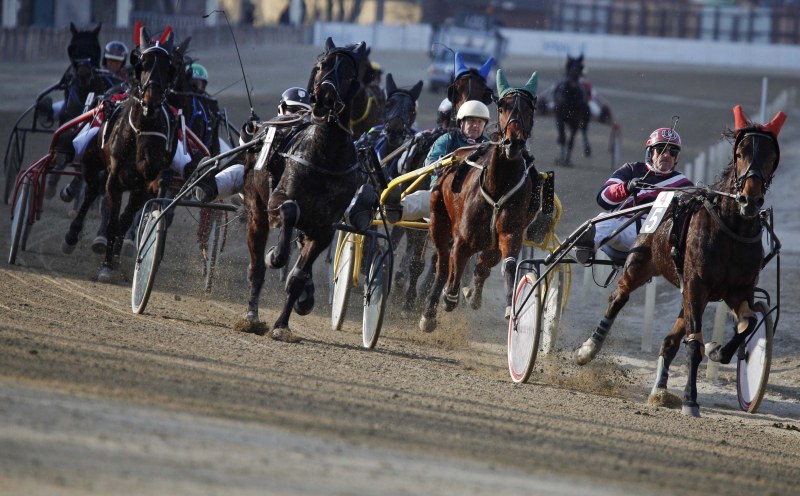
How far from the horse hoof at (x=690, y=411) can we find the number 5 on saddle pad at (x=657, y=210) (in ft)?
3.71

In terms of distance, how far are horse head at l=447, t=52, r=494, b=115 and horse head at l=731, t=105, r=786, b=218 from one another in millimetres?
3702

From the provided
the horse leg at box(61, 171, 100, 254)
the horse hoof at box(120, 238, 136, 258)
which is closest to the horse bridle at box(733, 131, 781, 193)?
the horse hoof at box(120, 238, 136, 258)

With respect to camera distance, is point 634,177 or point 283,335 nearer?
point 283,335

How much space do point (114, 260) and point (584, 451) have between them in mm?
5716

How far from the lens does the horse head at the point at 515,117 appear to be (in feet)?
29.4

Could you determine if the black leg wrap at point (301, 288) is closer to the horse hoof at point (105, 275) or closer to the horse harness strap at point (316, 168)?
the horse harness strap at point (316, 168)

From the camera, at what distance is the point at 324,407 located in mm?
6648

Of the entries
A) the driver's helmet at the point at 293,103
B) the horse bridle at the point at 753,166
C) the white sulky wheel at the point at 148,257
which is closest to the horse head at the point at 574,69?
the driver's helmet at the point at 293,103

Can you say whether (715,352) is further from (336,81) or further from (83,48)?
(83,48)

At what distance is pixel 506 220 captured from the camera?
9.39m

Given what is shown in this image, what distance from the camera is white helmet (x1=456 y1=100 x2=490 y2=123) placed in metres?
10.8

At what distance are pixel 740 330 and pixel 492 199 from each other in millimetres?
2122

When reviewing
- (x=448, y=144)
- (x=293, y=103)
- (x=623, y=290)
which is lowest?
(x=623, y=290)

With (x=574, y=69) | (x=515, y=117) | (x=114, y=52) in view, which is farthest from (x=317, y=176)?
(x=574, y=69)
